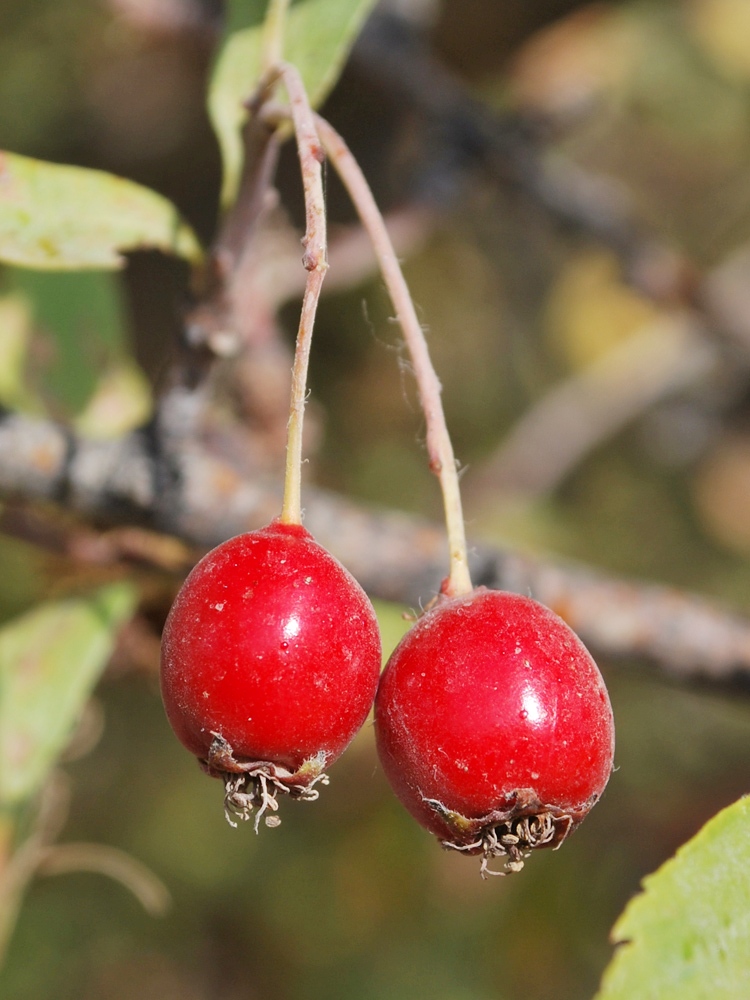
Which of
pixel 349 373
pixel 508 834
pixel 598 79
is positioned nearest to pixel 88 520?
pixel 508 834

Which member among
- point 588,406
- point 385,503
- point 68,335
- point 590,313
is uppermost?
point 68,335

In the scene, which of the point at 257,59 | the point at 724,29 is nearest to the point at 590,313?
the point at 724,29

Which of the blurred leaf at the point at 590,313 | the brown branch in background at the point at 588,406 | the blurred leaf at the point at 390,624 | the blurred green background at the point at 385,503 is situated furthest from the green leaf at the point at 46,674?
the blurred leaf at the point at 590,313

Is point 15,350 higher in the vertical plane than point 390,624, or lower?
higher

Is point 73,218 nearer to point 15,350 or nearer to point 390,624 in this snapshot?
point 15,350

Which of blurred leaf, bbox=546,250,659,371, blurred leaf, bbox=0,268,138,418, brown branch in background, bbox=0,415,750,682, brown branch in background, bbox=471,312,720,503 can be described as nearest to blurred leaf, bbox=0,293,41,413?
blurred leaf, bbox=0,268,138,418

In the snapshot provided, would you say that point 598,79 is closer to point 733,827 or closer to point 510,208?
point 510,208

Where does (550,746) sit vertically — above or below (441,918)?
above
